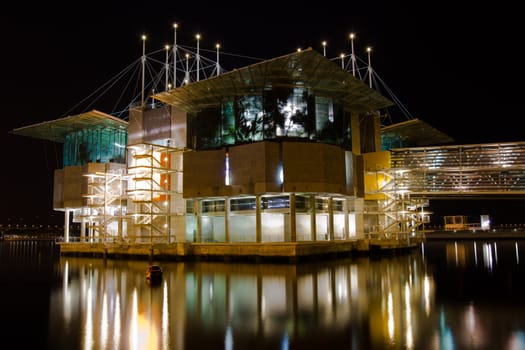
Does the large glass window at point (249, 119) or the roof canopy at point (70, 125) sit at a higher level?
the roof canopy at point (70, 125)

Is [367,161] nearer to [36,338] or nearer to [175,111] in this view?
[175,111]

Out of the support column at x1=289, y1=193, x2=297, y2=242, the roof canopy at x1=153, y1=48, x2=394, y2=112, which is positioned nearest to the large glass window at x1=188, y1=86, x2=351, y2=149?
the roof canopy at x1=153, y1=48, x2=394, y2=112

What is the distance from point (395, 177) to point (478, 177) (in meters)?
8.91

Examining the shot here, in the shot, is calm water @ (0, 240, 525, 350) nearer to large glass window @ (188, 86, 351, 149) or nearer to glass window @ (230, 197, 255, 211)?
glass window @ (230, 197, 255, 211)

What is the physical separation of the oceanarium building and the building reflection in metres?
17.7

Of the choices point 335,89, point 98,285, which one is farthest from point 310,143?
point 98,285

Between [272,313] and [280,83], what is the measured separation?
33.8m

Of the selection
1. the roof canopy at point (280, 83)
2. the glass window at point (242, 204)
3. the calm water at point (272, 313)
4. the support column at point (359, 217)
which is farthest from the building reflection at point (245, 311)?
the support column at point (359, 217)

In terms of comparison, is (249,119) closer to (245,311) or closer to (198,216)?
(198,216)

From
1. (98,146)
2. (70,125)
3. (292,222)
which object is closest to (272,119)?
(292,222)

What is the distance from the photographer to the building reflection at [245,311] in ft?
40.4

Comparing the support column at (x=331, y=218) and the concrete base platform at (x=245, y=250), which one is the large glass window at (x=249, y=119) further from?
the concrete base platform at (x=245, y=250)

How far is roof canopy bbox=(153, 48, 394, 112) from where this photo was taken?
42656mm

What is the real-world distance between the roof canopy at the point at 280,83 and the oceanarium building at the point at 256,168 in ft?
0.43
